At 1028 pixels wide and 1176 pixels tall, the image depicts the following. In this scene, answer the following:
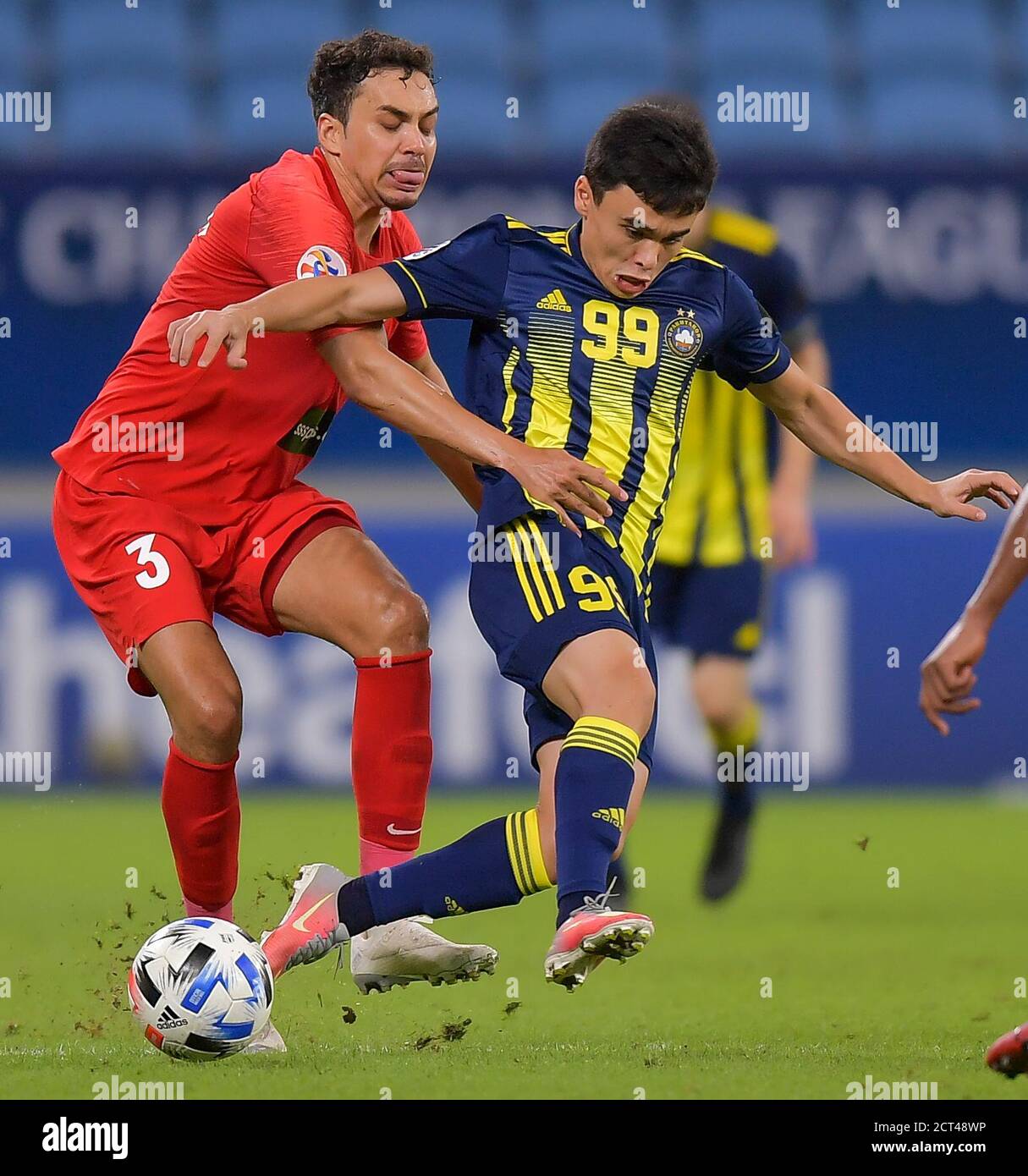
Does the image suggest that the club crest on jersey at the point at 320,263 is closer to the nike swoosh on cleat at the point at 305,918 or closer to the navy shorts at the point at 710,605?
the nike swoosh on cleat at the point at 305,918

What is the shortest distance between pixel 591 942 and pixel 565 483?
0.90m

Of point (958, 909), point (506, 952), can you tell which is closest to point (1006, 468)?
point (958, 909)

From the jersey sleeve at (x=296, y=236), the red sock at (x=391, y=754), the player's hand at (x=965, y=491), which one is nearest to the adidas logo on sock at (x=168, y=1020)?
the red sock at (x=391, y=754)

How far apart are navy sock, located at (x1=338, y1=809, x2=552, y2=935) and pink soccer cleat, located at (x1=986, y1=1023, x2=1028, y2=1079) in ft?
3.02

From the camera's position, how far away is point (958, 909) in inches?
242

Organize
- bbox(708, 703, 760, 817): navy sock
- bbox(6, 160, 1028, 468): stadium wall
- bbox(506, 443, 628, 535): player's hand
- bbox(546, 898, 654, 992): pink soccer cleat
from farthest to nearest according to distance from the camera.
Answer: bbox(6, 160, 1028, 468): stadium wall < bbox(708, 703, 760, 817): navy sock < bbox(506, 443, 628, 535): player's hand < bbox(546, 898, 654, 992): pink soccer cleat

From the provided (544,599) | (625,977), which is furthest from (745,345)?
(625,977)

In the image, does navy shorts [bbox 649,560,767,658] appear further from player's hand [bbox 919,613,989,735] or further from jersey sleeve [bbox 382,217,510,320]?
player's hand [bbox 919,613,989,735]

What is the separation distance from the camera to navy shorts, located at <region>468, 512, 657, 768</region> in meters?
3.70

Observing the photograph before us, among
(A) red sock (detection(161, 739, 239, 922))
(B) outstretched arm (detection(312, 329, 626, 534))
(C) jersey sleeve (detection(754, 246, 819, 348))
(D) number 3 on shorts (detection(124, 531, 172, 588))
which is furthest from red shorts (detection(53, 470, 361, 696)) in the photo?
(C) jersey sleeve (detection(754, 246, 819, 348))

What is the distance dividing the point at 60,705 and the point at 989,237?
15.7 ft

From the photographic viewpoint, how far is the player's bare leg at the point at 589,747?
3.34m

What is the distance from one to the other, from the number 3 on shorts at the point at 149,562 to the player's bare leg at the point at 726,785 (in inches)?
107

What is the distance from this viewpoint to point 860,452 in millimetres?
4223
